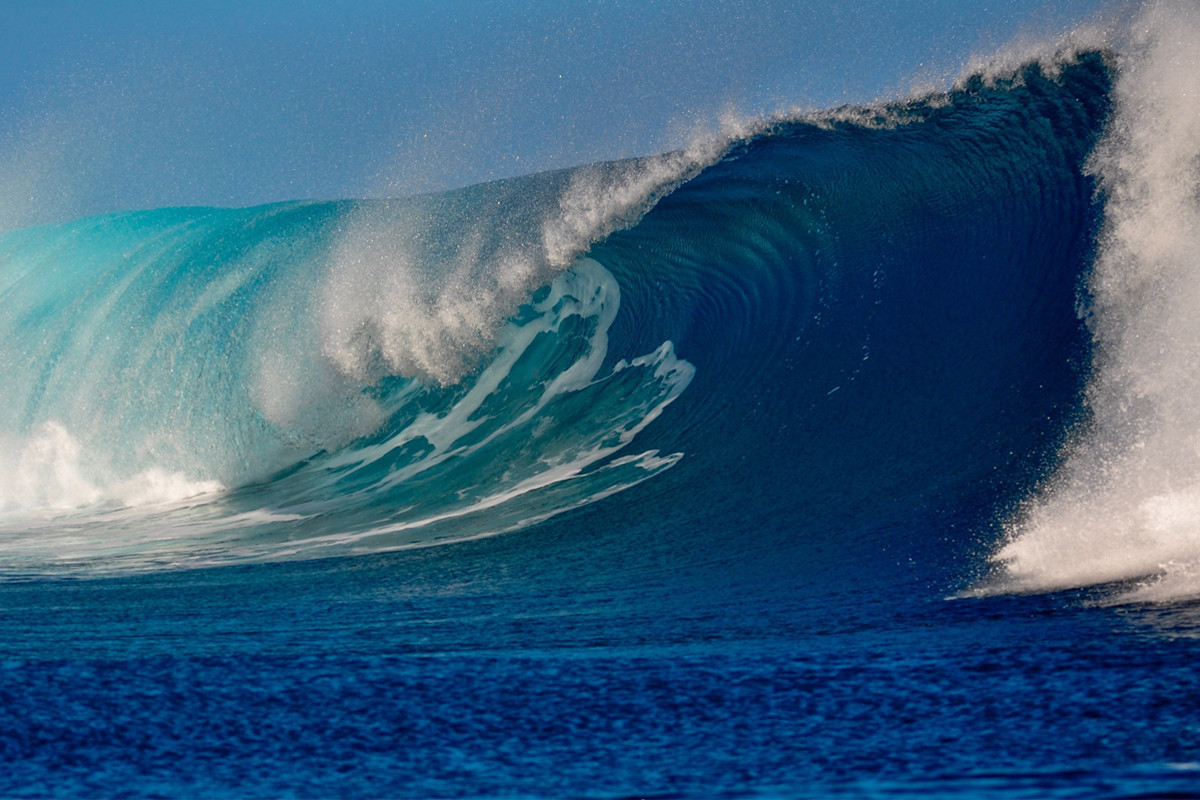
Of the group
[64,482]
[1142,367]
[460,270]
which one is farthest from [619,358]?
[64,482]

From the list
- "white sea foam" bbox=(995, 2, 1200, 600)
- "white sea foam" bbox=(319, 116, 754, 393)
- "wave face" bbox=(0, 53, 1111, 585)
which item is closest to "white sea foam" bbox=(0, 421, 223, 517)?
"wave face" bbox=(0, 53, 1111, 585)

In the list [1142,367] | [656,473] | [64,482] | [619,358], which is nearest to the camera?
[1142,367]

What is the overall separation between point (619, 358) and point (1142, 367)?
337cm

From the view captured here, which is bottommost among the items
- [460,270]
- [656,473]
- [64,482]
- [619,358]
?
[656,473]

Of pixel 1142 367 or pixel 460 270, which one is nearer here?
pixel 1142 367

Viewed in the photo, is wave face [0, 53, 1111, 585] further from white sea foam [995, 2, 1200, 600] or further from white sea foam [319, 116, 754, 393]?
white sea foam [995, 2, 1200, 600]

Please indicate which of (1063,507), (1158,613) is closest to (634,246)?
(1063,507)

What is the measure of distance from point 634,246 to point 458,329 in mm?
1364

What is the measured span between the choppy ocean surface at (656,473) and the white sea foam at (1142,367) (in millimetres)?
20

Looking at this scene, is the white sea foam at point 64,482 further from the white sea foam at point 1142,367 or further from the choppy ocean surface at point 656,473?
the white sea foam at point 1142,367

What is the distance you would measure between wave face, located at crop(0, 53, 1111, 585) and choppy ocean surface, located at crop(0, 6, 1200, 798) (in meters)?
0.03

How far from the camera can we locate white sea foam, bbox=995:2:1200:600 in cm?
252

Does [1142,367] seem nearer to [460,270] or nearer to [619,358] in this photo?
[619,358]

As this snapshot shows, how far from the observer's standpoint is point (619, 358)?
6391 millimetres
